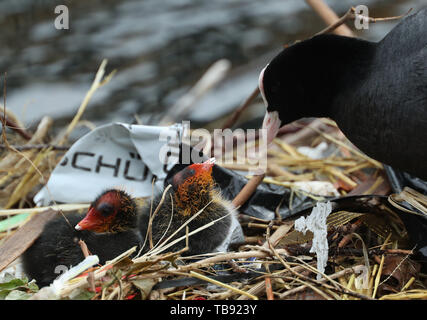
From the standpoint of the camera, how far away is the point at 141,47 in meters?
4.30

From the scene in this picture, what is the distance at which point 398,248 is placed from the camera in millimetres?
1858

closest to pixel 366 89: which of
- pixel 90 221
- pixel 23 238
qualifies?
pixel 90 221

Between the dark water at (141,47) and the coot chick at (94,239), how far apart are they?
1.47 m

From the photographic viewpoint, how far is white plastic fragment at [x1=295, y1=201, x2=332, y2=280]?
5.34 ft

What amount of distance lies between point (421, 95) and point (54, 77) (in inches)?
113

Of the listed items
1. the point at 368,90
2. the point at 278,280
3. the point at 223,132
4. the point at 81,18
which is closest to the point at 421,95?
the point at 368,90

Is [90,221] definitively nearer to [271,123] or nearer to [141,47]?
[271,123]

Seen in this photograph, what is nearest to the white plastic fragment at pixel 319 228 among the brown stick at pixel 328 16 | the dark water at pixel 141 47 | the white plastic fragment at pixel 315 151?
the white plastic fragment at pixel 315 151

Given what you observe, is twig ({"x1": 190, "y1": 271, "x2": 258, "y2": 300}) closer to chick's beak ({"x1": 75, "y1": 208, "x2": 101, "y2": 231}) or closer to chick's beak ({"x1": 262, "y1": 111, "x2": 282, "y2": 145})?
chick's beak ({"x1": 75, "y1": 208, "x2": 101, "y2": 231})

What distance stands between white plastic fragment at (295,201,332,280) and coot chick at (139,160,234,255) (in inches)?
11.3

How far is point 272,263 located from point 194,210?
349mm

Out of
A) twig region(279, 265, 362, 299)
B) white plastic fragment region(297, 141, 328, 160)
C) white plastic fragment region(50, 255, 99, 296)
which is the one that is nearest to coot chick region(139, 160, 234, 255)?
white plastic fragment region(50, 255, 99, 296)

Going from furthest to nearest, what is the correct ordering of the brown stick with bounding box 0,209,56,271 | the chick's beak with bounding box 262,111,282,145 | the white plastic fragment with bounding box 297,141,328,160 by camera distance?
the white plastic fragment with bounding box 297,141,328,160 < the chick's beak with bounding box 262,111,282,145 < the brown stick with bounding box 0,209,56,271

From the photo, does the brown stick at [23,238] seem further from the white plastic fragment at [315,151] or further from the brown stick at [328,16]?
the brown stick at [328,16]
